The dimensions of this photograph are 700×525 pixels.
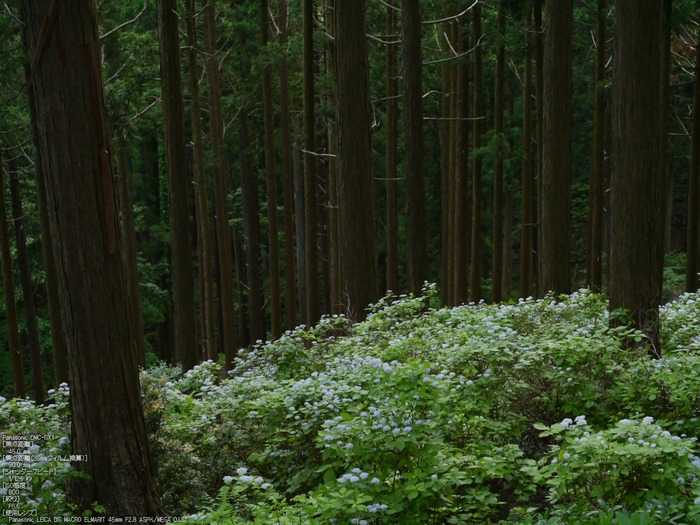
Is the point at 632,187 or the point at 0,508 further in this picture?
the point at 632,187

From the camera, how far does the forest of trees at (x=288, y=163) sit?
4594 millimetres

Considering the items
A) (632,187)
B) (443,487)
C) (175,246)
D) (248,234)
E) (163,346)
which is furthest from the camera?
(163,346)

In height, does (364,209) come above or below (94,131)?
below

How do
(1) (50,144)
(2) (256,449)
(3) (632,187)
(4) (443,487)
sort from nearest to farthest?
(4) (443,487), (1) (50,144), (2) (256,449), (3) (632,187)

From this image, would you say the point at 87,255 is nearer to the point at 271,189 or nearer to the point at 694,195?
the point at 271,189

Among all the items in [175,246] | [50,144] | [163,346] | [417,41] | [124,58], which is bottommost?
[163,346]

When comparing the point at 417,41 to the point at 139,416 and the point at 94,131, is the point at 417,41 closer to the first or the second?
the point at 94,131

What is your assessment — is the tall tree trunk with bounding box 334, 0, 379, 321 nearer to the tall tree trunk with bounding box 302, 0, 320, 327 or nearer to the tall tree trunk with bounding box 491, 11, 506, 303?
the tall tree trunk with bounding box 302, 0, 320, 327

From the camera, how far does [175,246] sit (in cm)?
1065

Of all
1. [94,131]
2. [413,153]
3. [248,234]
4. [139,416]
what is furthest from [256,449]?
[248,234]

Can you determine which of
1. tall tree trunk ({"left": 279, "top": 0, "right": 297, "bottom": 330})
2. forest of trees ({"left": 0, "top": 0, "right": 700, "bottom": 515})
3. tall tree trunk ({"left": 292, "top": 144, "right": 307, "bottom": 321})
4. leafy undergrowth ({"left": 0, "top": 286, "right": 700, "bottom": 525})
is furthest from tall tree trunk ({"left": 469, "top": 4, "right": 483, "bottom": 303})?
leafy undergrowth ({"left": 0, "top": 286, "right": 700, "bottom": 525})

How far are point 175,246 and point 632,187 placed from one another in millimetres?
7258

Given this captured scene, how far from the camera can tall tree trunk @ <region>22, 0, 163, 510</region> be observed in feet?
14.8

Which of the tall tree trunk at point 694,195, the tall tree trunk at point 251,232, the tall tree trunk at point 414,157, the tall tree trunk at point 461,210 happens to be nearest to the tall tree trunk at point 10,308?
the tall tree trunk at point 251,232
